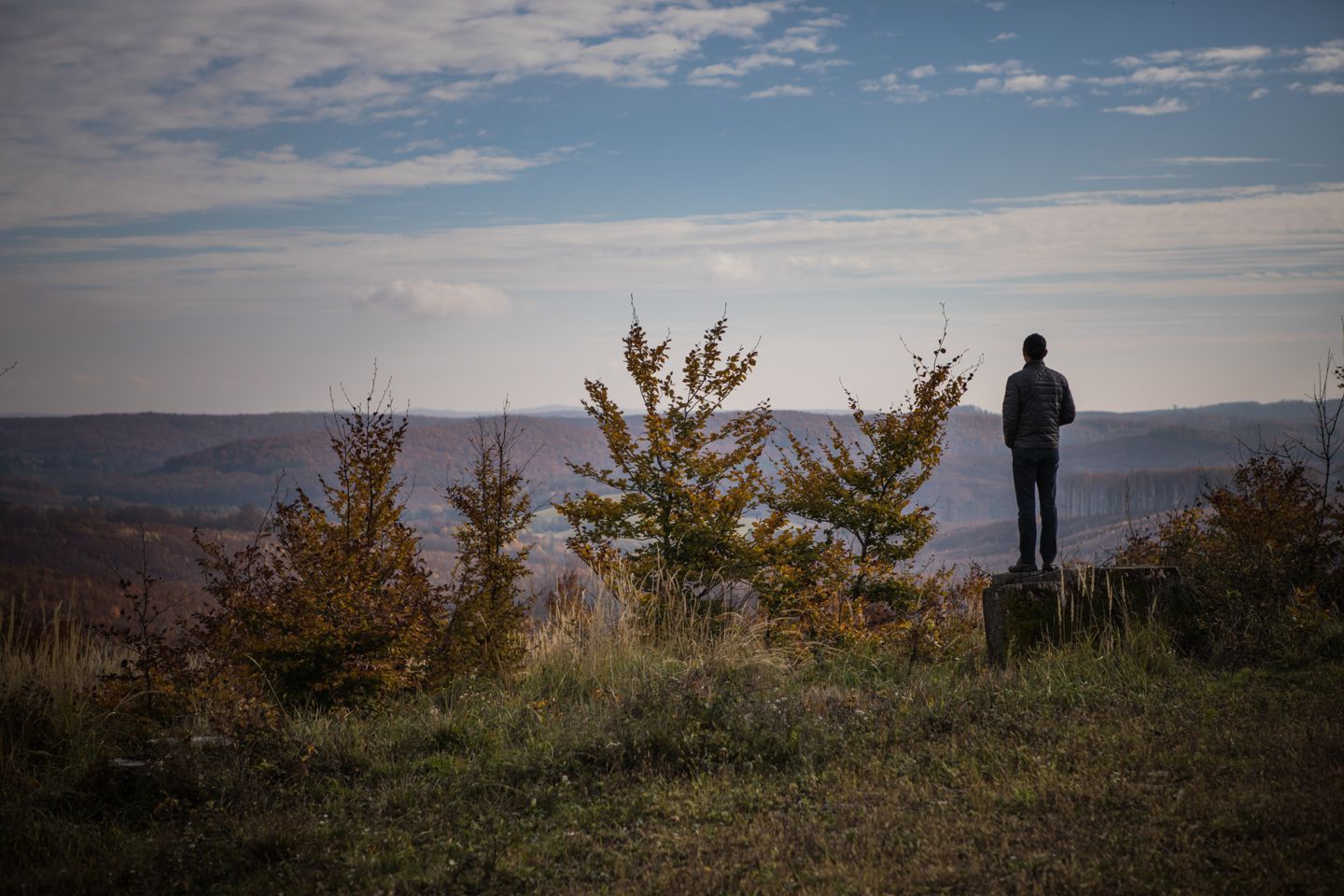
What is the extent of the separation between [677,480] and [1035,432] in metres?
4.40

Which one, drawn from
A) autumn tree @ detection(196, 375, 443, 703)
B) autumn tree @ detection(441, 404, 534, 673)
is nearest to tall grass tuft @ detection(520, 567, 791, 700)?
autumn tree @ detection(441, 404, 534, 673)

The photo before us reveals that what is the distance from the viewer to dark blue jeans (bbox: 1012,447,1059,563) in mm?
8789

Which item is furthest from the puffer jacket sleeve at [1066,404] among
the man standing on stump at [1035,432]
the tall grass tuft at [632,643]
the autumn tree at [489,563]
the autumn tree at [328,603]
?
the autumn tree at [328,603]

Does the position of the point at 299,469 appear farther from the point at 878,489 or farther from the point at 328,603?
the point at 328,603

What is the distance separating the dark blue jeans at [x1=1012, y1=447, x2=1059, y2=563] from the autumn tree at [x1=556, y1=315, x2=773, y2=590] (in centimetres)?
354

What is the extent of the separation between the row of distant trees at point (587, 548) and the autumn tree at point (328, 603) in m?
0.02

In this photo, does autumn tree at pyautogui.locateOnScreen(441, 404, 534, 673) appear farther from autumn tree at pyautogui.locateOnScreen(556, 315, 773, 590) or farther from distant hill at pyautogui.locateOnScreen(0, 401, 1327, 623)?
distant hill at pyautogui.locateOnScreen(0, 401, 1327, 623)

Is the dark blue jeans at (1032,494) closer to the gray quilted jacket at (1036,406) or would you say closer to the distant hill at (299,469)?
the gray quilted jacket at (1036,406)

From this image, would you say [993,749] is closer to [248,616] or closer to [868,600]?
[248,616]

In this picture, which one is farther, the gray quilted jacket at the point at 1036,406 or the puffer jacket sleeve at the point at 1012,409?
the puffer jacket sleeve at the point at 1012,409

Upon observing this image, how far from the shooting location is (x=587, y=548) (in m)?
11.1

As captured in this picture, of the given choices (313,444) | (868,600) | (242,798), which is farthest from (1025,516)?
(313,444)

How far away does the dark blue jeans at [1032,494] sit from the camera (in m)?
8.79

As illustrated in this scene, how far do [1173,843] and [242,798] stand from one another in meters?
5.04
